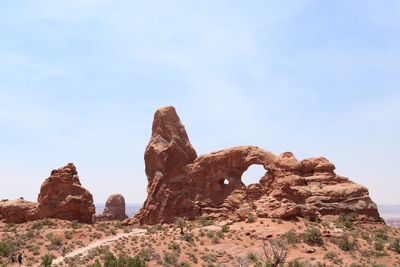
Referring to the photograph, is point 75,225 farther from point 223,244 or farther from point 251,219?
point 251,219

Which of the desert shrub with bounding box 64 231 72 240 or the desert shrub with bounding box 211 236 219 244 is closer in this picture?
the desert shrub with bounding box 211 236 219 244

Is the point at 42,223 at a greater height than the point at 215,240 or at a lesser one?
greater

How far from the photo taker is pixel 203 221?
151 feet

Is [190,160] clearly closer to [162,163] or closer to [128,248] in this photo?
[162,163]

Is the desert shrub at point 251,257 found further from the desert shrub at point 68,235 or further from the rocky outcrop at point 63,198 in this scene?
the rocky outcrop at point 63,198

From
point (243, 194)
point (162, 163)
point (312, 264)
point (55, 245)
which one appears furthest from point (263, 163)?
point (55, 245)

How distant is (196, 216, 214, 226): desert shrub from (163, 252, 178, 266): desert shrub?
434 inches

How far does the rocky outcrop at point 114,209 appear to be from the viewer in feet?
228

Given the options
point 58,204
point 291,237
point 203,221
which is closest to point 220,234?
point 291,237

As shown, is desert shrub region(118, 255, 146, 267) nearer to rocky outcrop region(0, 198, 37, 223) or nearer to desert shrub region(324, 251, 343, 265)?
desert shrub region(324, 251, 343, 265)

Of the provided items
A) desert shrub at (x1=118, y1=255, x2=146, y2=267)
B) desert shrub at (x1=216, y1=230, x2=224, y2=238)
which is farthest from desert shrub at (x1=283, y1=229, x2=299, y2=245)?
desert shrub at (x1=118, y1=255, x2=146, y2=267)

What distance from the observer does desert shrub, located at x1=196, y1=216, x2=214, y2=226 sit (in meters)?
44.2

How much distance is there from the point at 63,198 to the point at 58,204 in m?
0.74

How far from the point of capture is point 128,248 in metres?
35.5
